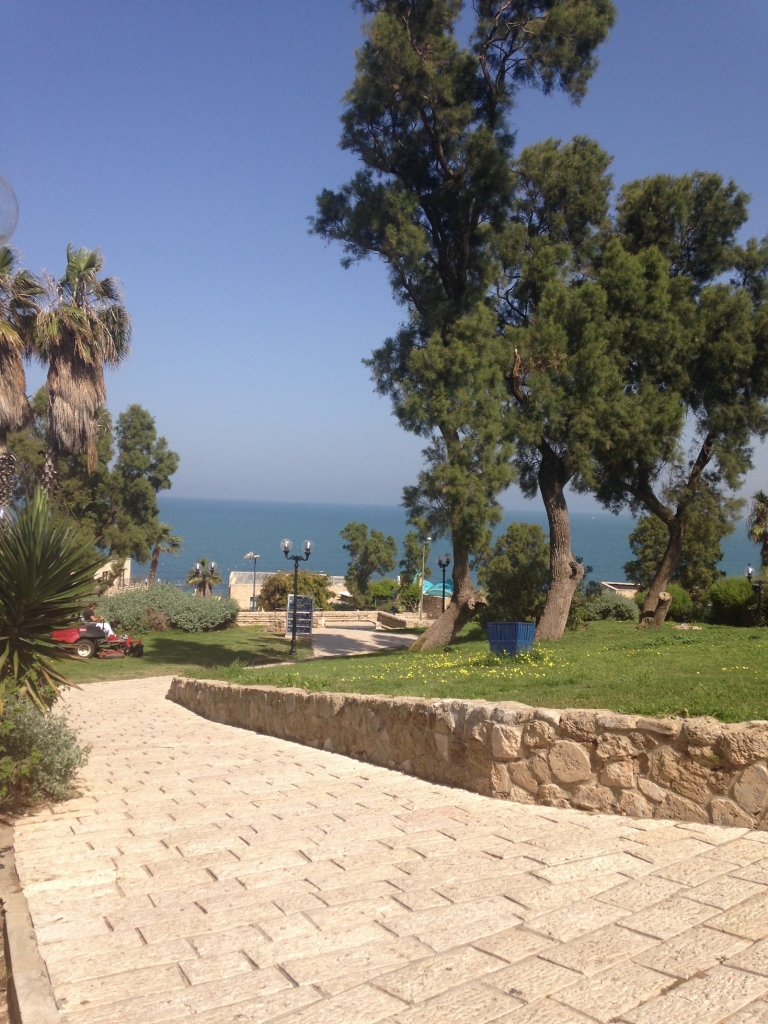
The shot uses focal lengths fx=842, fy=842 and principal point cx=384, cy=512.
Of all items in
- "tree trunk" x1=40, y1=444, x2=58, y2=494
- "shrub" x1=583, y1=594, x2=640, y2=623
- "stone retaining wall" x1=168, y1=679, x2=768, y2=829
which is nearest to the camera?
"stone retaining wall" x1=168, y1=679, x2=768, y2=829

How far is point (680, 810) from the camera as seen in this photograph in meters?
5.27

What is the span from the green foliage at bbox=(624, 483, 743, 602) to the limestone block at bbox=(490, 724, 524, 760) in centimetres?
1379

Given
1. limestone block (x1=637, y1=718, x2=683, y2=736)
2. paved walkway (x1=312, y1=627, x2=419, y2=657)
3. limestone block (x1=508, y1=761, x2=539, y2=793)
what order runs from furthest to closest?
paved walkway (x1=312, y1=627, x2=419, y2=657) < limestone block (x1=508, y1=761, x2=539, y2=793) < limestone block (x1=637, y1=718, x2=683, y2=736)

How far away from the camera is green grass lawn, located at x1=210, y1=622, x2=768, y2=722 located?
606cm

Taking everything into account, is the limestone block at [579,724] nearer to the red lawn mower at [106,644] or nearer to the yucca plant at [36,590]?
the yucca plant at [36,590]

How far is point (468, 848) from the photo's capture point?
498cm

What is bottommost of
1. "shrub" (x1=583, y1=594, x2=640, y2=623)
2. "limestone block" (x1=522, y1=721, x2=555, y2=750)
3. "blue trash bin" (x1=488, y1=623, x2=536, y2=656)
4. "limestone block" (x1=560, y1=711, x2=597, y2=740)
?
"limestone block" (x1=522, y1=721, x2=555, y2=750)

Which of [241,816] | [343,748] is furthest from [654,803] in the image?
[343,748]

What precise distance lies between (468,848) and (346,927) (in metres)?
1.30

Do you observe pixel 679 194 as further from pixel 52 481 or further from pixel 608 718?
pixel 52 481

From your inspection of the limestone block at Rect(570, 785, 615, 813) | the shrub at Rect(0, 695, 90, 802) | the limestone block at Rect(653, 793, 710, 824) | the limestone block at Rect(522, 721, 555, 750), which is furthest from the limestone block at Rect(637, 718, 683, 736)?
the shrub at Rect(0, 695, 90, 802)

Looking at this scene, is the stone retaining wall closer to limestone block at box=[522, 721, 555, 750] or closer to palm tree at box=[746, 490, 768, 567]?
limestone block at box=[522, 721, 555, 750]

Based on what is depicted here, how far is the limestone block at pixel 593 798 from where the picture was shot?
562 cm

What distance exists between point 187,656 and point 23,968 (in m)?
19.2
